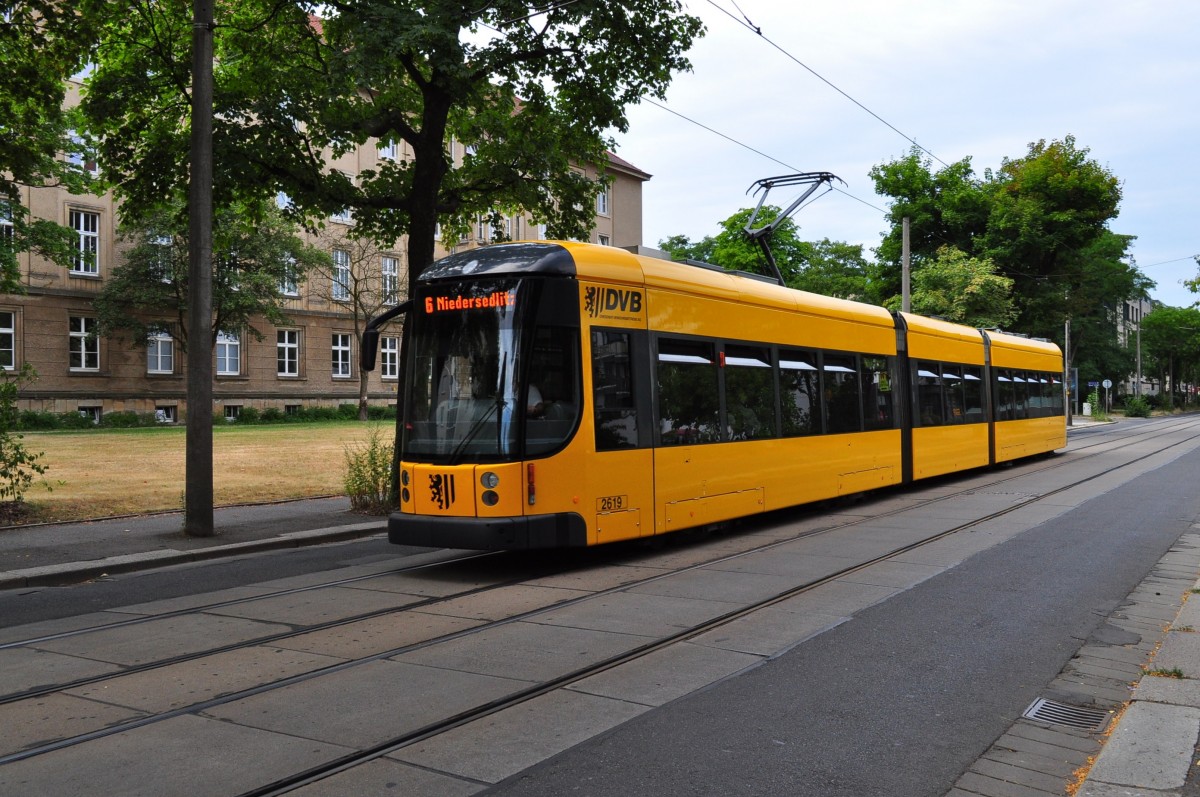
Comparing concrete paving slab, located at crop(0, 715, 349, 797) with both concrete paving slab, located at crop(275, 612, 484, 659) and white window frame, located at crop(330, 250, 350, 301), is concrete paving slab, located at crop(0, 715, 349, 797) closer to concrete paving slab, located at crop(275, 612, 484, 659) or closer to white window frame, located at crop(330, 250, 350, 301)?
concrete paving slab, located at crop(275, 612, 484, 659)

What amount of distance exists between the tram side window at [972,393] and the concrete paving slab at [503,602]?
45.7ft

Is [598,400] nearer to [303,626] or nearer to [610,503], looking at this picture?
[610,503]

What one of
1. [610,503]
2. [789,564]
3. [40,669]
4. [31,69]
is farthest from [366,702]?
[31,69]

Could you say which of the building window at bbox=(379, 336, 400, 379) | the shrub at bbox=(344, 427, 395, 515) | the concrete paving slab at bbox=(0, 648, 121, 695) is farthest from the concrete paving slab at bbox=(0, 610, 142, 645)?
the building window at bbox=(379, 336, 400, 379)

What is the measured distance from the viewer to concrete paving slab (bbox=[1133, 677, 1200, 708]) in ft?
17.5

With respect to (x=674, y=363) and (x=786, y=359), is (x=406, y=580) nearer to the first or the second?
(x=674, y=363)

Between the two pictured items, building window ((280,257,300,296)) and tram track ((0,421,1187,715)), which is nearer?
tram track ((0,421,1187,715))

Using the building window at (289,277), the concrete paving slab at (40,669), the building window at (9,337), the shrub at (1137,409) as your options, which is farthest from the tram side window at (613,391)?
the shrub at (1137,409)

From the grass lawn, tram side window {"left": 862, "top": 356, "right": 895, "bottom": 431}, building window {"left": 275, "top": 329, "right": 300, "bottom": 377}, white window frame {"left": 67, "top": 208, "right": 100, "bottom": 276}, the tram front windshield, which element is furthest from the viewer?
building window {"left": 275, "top": 329, "right": 300, "bottom": 377}

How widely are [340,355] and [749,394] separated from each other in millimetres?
43067

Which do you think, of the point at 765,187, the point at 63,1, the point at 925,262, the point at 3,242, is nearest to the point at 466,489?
the point at 63,1

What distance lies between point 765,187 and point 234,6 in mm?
10527

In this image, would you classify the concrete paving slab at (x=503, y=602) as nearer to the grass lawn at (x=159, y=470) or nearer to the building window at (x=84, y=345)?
the grass lawn at (x=159, y=470)

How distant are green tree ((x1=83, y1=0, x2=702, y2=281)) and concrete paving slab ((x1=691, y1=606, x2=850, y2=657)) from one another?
8.71m
